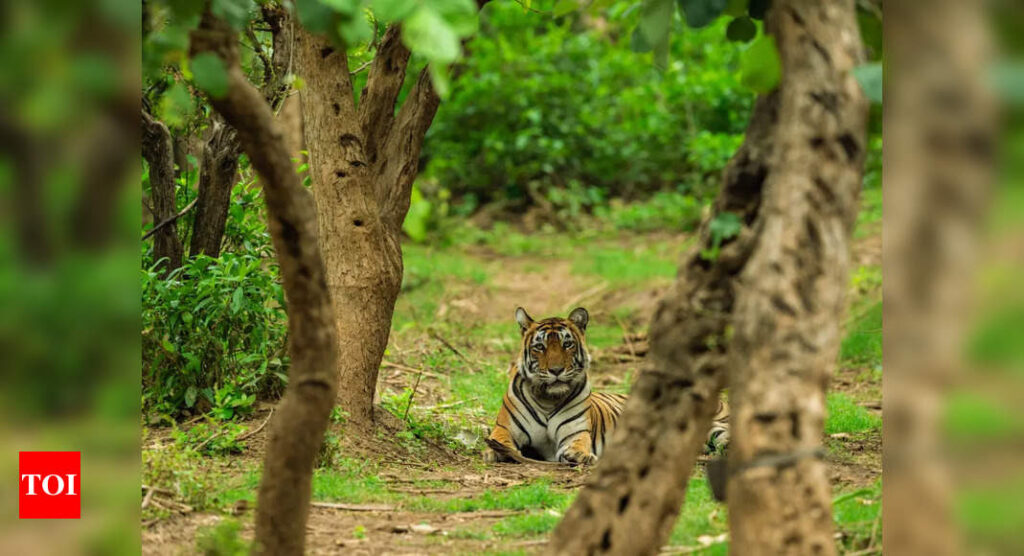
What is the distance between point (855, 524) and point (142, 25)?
3056 millimetres

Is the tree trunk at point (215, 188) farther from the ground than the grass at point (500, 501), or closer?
farther from the ground

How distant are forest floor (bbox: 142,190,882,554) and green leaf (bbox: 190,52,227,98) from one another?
4.80 feet

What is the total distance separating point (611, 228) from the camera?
1488cm

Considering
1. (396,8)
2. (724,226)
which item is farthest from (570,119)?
(396,8)

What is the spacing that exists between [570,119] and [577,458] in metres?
9.90

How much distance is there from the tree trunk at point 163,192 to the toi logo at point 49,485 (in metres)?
3.84

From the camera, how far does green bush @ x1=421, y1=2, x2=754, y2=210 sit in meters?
15.5

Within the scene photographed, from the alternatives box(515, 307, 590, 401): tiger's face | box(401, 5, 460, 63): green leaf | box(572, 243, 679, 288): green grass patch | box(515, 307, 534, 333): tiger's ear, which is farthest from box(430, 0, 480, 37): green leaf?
box(572, 243, 679, 288): green grass patch

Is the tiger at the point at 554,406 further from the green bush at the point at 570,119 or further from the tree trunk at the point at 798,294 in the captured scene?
the green bush at the point at 570,119

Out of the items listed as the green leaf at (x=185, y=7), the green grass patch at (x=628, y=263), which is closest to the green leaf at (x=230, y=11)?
the green leaf at (x=185, y=7)

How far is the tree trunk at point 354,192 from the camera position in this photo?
588 cm

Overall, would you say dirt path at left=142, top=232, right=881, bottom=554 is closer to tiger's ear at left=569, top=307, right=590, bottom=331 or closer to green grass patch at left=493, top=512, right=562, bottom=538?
green grass patch at left=493, top=512, right=562, bottom=538

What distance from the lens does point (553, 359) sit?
22.9 feet

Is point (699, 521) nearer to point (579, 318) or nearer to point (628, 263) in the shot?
point (579, 318)
